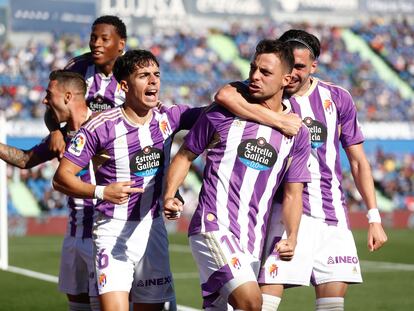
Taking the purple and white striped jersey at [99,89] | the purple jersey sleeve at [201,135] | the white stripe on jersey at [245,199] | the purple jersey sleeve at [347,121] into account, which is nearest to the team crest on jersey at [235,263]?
the white stripe on jersey at [245,199]

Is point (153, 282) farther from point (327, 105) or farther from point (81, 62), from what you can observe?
point (81, 62)

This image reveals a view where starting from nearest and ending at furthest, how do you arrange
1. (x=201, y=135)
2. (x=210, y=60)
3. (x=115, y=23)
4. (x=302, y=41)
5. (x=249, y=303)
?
1. (x=249, y=303)
2. (x=201, y=135)
3. (x=302, y=41)
4. (x=115, y=23)
5. (x=210, y=60)

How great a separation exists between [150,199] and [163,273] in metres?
0.55

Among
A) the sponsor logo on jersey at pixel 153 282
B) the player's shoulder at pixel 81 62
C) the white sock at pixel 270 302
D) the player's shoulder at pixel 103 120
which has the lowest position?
the white sock at pixel 270 302

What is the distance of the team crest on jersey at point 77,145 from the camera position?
6.67m

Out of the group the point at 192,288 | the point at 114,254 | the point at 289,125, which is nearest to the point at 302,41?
the point at 289,125

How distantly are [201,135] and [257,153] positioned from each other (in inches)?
15.3

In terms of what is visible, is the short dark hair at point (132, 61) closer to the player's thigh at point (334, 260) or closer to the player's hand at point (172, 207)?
the player's hand at point (172, 207)

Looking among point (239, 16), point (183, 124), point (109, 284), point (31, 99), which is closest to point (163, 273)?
point (109, 284)

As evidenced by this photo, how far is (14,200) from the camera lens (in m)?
29.3

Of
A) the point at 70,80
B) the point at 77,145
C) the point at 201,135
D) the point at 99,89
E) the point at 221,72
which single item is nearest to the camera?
the point at 201,135

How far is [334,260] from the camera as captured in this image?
288 inches

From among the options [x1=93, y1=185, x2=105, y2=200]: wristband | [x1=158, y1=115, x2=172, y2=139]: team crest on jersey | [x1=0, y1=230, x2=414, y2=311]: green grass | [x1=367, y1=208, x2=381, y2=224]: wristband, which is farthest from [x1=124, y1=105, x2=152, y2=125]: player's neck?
[x1=0, y1=230, x2=414, y2=311]: green grass

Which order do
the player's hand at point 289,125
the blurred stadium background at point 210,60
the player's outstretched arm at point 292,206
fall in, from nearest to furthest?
the player's hand at point 289,125
the player's outstretched arm at point 292,206
the blurred stadium background at point 210,60
